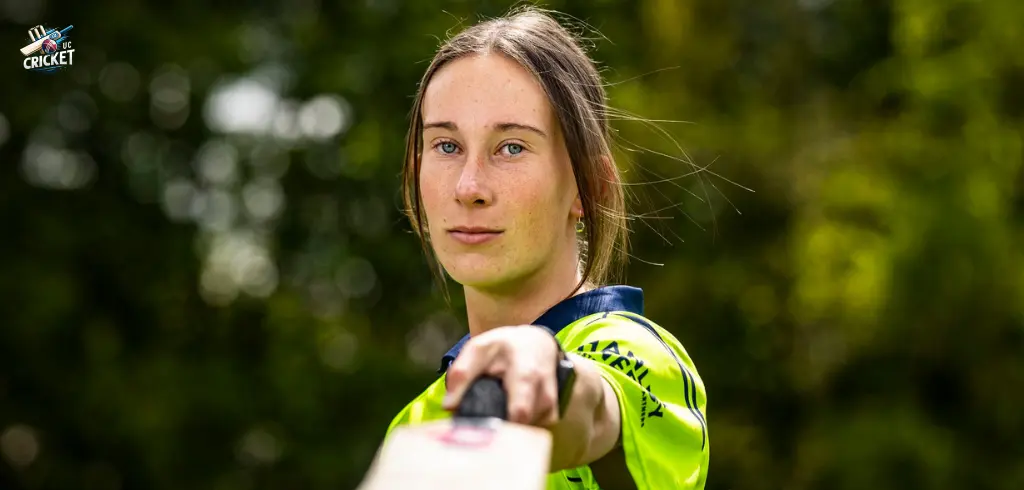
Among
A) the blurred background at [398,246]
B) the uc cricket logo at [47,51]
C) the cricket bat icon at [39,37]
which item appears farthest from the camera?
the blurred background at [398,246]

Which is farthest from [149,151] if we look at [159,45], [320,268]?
[320,268]

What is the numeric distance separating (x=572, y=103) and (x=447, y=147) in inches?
7.8

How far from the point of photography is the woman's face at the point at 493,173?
1.89m

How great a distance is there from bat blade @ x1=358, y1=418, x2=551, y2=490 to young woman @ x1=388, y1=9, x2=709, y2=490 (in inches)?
17.7

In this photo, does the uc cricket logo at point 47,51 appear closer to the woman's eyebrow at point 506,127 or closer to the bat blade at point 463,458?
the woman's eyebrow at point 506,127

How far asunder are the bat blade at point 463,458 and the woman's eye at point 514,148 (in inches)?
33.1

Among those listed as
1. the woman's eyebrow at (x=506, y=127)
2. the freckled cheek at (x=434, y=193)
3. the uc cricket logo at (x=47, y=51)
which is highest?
the uc cricket logo at (x=47, y=51)

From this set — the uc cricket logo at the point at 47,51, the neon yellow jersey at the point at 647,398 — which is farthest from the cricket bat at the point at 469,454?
the uc cricket logo at the point at 47,51

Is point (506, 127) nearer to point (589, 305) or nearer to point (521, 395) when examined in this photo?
point (589, 305)

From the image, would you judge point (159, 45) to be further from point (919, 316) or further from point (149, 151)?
point (919, 316)

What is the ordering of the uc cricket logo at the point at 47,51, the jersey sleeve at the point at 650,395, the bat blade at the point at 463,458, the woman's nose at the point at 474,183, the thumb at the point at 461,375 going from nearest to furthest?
A: the bat blade at the point at 463,458, the thumb at the point at 461,375, the jersey sleeve at the point at 650,395, the woman's nose at the point at 474,183, the uc cricket logo at the point at 47,51

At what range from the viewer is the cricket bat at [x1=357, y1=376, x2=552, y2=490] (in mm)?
1018

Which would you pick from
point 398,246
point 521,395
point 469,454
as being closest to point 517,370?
point 521,395

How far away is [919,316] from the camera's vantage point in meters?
8.26
